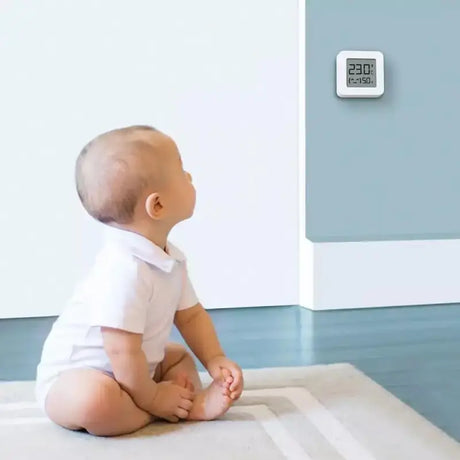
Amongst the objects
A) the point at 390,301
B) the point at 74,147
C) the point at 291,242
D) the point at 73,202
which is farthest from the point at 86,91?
the point at 390,301

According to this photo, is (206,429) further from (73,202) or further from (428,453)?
(73,202)

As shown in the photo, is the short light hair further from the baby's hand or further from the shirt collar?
the baby's hand

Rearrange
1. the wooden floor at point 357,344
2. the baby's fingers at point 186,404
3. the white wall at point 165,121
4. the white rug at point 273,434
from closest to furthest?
the white rug at point 273,434, the baby's fingers at point 186,404, the wooden floor at point 357,344, the white wall at point 165,121

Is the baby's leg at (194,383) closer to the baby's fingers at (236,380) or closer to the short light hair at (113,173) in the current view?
the baby's fingers at (236,380)

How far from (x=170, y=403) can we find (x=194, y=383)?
10 cm

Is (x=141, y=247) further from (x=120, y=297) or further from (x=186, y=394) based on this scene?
(x=186, y=394)

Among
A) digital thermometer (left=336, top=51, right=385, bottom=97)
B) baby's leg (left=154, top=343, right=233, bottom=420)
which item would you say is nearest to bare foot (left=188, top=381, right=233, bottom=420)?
baby's leg (left=154, top=343, right=233, bottom=420)

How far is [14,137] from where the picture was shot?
1515mm

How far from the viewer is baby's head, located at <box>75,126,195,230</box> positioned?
34.7 inches

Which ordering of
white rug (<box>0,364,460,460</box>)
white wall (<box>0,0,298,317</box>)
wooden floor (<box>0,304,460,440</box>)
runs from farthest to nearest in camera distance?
white wall (<box>0,0,298,317</box>)
wooden floor (<box>0,304,460,440</box>)
white rug (<box>0,364,460,460</box>)

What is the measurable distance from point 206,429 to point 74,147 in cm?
79

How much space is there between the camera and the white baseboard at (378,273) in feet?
5.29

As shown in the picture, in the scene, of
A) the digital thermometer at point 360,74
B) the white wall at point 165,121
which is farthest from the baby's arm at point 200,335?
the digital thermometer at point 360,74

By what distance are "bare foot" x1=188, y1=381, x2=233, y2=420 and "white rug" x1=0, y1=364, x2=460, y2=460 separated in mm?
11
